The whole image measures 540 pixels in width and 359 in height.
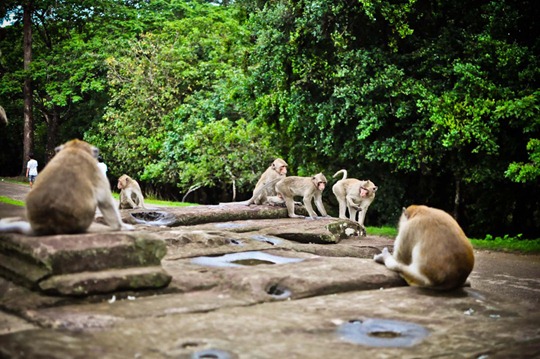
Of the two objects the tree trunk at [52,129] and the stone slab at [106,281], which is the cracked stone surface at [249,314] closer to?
the stone slab at [106,281]

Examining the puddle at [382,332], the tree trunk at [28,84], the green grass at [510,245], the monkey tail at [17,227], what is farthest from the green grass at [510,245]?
the tree trunk at [28,84]

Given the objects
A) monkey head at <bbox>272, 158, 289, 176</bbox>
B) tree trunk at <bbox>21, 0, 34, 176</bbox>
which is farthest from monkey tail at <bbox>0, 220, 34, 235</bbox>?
tree trunk at <bbox>21, 0, 34, 176</bbox>

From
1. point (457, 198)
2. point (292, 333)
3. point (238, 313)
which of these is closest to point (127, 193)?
point (238, 313)

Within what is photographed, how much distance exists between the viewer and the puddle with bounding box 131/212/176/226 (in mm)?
11830

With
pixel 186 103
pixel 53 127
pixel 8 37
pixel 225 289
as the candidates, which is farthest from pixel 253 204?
pixel 8 37

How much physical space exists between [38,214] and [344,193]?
1041cm

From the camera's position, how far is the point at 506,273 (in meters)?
11.4

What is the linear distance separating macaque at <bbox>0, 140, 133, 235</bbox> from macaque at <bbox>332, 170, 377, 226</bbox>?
9.20 metres

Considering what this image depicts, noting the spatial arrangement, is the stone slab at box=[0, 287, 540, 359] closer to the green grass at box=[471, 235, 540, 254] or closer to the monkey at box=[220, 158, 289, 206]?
the monkey at box=[220, 158, 289, 206]

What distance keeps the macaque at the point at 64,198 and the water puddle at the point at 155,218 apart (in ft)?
18.1

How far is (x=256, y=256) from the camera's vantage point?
833 cm

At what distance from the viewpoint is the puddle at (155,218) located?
11.8 metres

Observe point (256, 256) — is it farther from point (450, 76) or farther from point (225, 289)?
point (450, 76)

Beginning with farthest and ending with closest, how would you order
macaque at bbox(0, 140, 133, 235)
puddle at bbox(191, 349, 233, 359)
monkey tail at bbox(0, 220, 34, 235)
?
monkey tail at bbox(0, 220, 34, 235) < macaque at bbox(0, 140, 133, 235) < puddle at bbox(191, 349, 233, 359)
